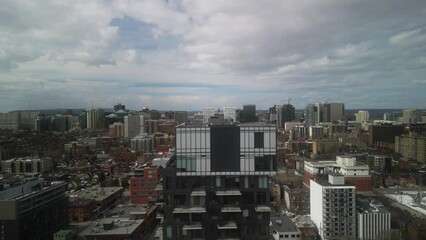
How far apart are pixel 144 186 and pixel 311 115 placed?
45.7 ft

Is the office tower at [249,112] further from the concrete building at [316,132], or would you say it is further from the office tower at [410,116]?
the concrete building at [316,132]

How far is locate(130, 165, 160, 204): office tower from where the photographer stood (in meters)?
9.34

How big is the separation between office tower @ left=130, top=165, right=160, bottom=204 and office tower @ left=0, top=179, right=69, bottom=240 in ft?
6.99

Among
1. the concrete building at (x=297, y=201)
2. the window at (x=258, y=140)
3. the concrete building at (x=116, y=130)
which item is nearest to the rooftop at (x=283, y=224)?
the concrete building at (x=297, y=201)

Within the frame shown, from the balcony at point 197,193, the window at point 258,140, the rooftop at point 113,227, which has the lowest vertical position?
the rooftop at point 113,227

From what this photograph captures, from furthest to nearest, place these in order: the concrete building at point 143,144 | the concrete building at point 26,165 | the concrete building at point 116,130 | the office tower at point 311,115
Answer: the office tower at point 311,115 → the concrete building at point 116,130 → the concrete building at point 143,144 → the concrete building at point 26,165

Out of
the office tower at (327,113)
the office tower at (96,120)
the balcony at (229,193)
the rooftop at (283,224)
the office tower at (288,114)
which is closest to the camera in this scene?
the balcony at (229,193)

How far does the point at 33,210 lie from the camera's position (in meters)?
6.10

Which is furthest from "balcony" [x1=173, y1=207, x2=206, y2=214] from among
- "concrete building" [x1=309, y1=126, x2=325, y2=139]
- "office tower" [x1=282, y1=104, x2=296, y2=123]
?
"concrete building" [x1=309, y1=126, x2=325, y2=139]

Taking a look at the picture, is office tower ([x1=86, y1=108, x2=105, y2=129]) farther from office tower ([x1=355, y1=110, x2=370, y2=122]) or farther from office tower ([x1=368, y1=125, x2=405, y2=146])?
office tower ([x1=355, y1=110, x2=370, y2=122])

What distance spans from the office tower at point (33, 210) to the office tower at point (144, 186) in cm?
213

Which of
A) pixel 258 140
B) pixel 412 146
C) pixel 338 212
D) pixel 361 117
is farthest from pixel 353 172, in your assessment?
pixel 361 117

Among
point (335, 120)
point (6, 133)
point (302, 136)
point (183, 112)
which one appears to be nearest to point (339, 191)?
point (183, 112)

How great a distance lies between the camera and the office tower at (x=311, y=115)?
20.7m
